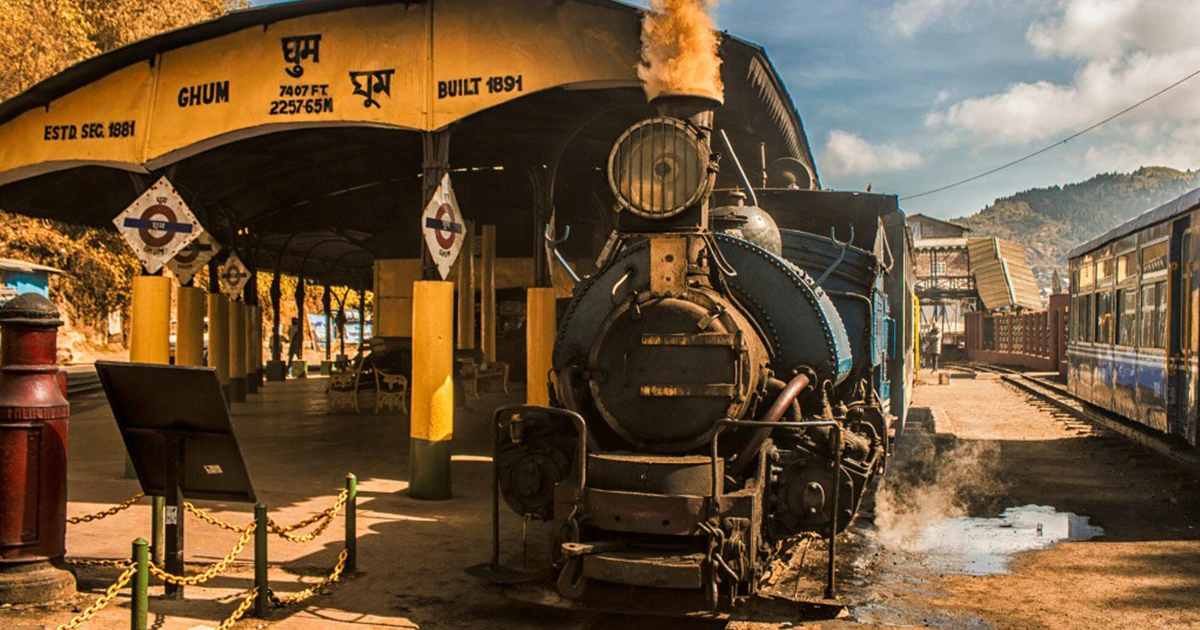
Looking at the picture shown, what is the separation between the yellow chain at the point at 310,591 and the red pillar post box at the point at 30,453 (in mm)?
1327

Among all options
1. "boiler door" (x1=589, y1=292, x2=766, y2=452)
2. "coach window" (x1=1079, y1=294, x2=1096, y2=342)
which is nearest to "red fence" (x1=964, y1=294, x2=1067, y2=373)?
"coach window" (x1=1079, y1=294, x2=1096, y2=342)

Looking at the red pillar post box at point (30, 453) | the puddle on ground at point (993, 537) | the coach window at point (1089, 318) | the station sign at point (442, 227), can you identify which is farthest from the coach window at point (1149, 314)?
the red pillar post box at point (30, 453)

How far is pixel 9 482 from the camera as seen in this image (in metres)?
5.66

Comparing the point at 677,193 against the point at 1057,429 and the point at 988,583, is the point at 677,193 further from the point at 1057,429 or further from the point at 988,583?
the point at 1057,429

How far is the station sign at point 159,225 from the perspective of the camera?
10211 millimetres

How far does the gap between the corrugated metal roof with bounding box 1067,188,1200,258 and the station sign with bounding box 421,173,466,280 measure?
7.78 m

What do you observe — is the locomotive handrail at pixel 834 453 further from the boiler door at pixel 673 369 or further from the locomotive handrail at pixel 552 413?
the locomotive handrail at pixel 552 413

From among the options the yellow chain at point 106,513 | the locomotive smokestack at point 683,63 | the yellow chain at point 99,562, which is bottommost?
the yellow chain at point 99,562

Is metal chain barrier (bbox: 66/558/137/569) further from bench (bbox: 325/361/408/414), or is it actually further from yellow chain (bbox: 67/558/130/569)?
bench (bbox: 325/361/408/414)

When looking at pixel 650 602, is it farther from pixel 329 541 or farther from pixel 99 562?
pixel 99 562

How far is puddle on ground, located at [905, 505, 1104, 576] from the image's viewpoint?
7440 millimetres

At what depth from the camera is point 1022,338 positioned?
120ft

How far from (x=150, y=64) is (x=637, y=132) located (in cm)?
763

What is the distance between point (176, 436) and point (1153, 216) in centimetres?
1107
